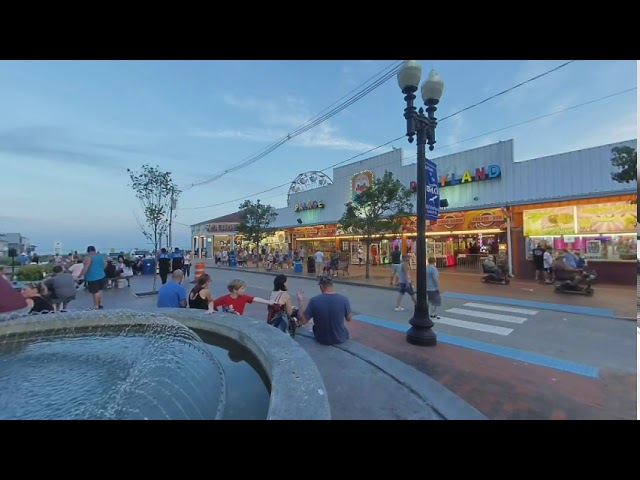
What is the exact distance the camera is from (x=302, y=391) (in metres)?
2.41

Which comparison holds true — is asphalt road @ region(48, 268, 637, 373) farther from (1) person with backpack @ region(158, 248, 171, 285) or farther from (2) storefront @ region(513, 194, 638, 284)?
(2) storefront @ region(513, 194, 638, 284)

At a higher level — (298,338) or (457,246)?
(457,246)

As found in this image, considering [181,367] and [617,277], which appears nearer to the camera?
[181,367]

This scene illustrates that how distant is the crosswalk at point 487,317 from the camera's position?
6.67m

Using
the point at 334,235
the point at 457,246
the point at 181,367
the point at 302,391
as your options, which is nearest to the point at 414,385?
the point at 302,391

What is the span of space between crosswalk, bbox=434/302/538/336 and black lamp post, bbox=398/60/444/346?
194cm

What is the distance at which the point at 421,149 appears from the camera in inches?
218

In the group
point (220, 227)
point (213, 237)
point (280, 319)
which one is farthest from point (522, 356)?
point (213, 237)

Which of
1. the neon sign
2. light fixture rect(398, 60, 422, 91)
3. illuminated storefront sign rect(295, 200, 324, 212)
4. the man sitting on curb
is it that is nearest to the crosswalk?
the man sitting on curb

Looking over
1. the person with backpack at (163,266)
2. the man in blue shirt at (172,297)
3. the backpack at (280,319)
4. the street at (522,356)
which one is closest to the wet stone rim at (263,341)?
the backpack at (280,319)

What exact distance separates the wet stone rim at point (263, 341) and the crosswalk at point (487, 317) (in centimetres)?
499
